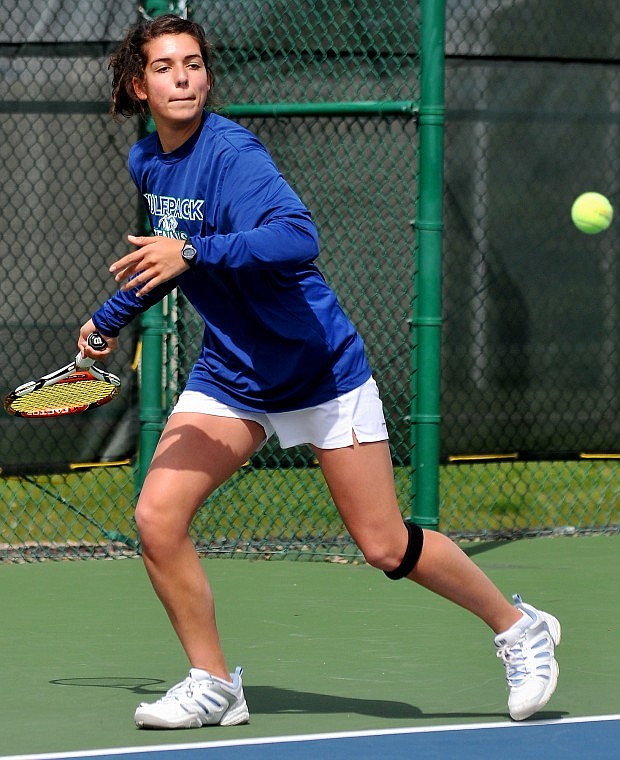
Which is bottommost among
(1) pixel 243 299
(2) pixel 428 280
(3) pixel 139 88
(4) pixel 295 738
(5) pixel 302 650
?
(5) pixel 302 650

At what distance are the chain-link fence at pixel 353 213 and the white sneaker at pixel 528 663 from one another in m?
2.65

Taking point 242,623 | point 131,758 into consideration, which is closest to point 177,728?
point 131,758

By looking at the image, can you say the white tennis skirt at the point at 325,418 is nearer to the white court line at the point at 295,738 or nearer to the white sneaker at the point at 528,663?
the white sneaker at the point at 528,663

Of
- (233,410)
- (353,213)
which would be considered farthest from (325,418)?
(353,213)

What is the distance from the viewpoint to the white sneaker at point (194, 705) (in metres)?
3.75

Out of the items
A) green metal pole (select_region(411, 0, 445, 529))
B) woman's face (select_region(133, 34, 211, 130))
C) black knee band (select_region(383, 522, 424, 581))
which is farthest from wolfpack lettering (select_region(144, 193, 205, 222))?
green metal pole (select_region(411, 0, 445, 529))

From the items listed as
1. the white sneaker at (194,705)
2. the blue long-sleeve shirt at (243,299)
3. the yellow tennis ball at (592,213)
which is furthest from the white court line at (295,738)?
the yellow tennis ball at (592,213)

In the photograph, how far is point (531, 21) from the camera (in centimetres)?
677

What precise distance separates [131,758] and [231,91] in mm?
3756

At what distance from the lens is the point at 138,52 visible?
3.89 metres

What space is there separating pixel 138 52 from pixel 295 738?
171 centimetres

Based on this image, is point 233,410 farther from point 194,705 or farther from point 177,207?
point 194,705

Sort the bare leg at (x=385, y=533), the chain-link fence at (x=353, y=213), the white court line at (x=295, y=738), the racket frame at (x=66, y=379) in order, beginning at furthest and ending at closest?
the chain-link fence at (x=353, y=213), the racket frame at (x=66, y=379), the bare leg at (x=385, y=533), the white court line at (x=295, y=738)

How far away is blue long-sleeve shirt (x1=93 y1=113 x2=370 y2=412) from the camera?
3.71 meters
